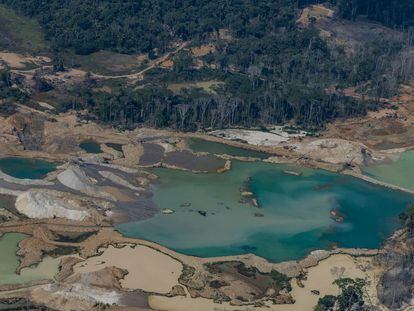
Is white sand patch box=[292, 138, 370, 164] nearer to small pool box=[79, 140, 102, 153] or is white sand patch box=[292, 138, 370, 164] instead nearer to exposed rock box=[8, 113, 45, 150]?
small pool box=[79, 140, 102, 153]

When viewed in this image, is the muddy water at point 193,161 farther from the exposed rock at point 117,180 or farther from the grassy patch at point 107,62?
the grassy patch at point 107,62

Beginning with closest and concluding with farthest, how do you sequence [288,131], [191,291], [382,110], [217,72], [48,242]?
[191,291] < [48,242] < [288,131] < [382,110] < [217,72]

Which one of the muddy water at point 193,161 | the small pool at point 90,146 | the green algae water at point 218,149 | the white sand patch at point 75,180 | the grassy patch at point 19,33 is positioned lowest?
the small pool at point 90,146

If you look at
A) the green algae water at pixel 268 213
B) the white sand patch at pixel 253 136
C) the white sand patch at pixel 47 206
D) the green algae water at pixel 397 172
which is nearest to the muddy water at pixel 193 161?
the green algae water at pixel 268 213

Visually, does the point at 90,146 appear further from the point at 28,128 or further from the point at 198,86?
the point at 198,86

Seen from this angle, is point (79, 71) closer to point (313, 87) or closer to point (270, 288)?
point (313, 87)

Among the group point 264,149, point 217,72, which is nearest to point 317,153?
point 264,149
